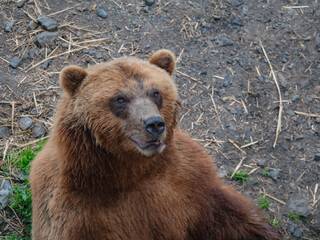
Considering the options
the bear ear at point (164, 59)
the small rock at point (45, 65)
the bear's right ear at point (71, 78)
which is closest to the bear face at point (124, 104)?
the bear's right ear at point (71, 78)

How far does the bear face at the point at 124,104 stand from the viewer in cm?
429

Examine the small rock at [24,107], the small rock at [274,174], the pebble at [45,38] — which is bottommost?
the small rock at [274,174]

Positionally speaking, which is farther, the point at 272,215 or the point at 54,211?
the point at 272,215

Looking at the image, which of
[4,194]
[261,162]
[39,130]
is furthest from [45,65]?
[261,162]

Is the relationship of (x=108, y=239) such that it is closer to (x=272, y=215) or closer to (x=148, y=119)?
(x=148, y=119)

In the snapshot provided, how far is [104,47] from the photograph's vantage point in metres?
7.80

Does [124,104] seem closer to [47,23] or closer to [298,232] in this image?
[298,232]

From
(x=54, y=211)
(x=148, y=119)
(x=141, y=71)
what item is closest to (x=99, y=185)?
(x=54, y=211)

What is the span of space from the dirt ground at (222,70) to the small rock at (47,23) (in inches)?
3.1

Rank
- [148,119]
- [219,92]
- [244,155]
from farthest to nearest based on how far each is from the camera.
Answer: [219,92] → [244,155] → [148,119]

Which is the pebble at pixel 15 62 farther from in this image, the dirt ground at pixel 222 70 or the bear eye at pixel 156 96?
the bear eye at pixel 156 96

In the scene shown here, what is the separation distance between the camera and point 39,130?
22.8 ft

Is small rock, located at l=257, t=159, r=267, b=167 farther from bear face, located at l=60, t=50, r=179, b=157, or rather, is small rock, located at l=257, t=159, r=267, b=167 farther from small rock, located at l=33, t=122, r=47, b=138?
small rock, located at l=33, t=122, r=47, b=138

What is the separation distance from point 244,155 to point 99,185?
3.13 metres
